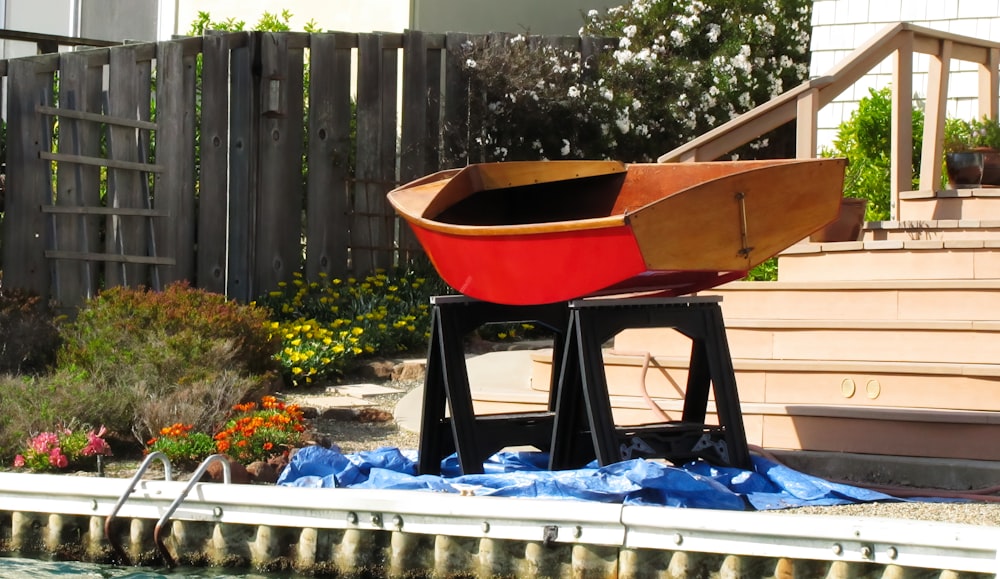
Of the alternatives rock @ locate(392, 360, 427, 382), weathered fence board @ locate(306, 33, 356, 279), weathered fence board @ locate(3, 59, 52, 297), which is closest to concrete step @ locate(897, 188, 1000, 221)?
rock @ locate(392, 360, 427, 382)

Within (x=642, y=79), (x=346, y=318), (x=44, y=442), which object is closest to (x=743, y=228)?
(x=44, y=442)

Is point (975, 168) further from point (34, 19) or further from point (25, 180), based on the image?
point (34, 19)

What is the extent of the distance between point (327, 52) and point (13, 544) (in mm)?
5976

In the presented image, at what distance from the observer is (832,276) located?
295 inches

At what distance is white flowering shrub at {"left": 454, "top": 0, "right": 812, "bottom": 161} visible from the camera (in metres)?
11.0

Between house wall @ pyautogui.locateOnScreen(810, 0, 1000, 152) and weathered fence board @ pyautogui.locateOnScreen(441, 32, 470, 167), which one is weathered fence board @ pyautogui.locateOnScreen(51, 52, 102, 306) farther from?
house wall @ pyautogui.locateOnScreen(810, 0, 1000, 152)

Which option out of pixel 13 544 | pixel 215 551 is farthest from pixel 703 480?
pixel 13 544

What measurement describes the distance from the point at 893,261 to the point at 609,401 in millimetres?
2773

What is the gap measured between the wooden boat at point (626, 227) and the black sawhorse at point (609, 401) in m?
0.11

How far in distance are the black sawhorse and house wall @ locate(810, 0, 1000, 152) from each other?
4959 mm

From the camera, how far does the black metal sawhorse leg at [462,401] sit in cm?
538

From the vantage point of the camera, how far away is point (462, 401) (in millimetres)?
5387

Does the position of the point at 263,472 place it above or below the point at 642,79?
below

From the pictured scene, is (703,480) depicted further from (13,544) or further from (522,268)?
(13,544)
